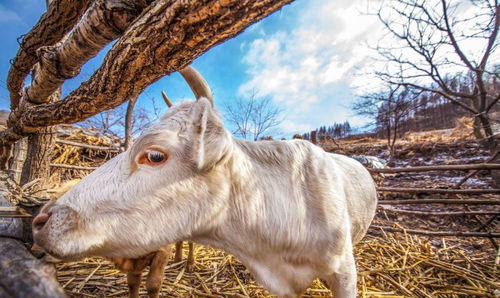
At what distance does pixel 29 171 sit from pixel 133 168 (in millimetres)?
4108

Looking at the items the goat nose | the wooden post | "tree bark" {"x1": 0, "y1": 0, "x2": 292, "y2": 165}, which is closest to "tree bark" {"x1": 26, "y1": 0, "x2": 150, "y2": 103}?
"tree bark" {"x1": 0, "y1": 0, "x2": 292, "y2": 165}

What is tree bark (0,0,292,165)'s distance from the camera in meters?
0.99

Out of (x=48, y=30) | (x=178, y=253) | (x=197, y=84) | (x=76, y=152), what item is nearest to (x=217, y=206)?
(x=197, y=84)

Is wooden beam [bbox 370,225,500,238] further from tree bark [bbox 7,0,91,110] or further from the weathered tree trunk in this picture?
the weathered tree trunk

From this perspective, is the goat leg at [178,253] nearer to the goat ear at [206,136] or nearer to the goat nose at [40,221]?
the goat nose at [40,221]

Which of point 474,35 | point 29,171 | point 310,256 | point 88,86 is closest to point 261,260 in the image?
point 310,256

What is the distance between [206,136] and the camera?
1.34 m

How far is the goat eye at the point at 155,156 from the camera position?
133cm

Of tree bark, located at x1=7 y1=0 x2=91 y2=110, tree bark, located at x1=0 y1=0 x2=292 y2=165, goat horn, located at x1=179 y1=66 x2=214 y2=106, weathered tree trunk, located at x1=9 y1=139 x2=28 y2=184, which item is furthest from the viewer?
weathered tree trunk, located at x1=9 y1=139 x2=28 y2=184

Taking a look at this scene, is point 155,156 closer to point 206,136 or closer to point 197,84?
point 206,136

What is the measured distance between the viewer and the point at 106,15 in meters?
1.48

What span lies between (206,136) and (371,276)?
3.16 m

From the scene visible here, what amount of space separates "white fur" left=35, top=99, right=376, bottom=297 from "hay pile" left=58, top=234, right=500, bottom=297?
1.37m

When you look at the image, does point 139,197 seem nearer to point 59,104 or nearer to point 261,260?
point 261,260
